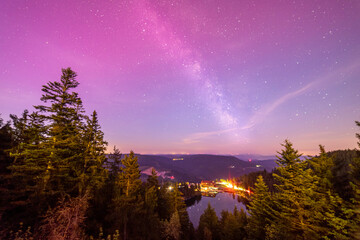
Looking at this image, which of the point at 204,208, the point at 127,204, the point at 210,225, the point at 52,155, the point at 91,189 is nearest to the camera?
the point at 52,155

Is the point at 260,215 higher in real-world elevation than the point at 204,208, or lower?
higher

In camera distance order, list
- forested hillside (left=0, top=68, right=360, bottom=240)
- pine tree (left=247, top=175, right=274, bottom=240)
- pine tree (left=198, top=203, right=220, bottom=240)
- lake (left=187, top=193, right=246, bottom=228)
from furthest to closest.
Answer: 1. lake (left=187, top=193, right=246, bottom=228)
2. pine tree (left=198, top=203, right=220, bottom=240)
3. pine tree (left=247, top=175, right=274, bottom=240)
4. forested hillside (left=0, top=68, right=360, bottom=240)

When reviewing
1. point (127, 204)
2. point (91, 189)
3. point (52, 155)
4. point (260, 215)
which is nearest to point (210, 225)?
point (260, 215)

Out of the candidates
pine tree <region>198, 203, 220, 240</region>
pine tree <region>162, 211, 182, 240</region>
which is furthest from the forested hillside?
pine tree <region>198, 203, 220, 240</region>

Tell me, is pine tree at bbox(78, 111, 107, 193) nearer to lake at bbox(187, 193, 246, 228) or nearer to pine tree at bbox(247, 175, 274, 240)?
pine tree at bbox(247, 175, 274, 240)

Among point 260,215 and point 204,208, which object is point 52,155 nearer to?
point 260,215

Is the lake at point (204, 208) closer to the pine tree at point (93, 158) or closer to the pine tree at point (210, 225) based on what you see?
the pine tree at point (210, 225)

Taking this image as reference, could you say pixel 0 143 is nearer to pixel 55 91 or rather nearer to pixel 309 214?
pixel 55 91

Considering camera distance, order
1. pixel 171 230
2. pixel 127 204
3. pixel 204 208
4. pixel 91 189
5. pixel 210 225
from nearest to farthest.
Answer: pixel 91 189 → pixel 127 204 → pixel 171 230 → pixel 210 225 → pixel 204 208

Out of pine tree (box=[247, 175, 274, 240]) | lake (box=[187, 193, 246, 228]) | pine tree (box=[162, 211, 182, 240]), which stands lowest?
Result: lake (box=[187, 193, 246, 228])

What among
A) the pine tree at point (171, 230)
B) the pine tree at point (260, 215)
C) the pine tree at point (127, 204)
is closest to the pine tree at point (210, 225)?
the pine tree at point (171, 230)

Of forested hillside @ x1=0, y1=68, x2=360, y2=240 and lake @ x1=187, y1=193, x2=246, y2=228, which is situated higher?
forested hillside @ x1=0, y1=68, x2=360, y2=240

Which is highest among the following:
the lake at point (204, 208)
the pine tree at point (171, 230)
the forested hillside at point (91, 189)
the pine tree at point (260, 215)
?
the forested hillside at point (91, 189)

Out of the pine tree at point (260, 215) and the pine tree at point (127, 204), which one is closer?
the pine tree at point (127, 204)
